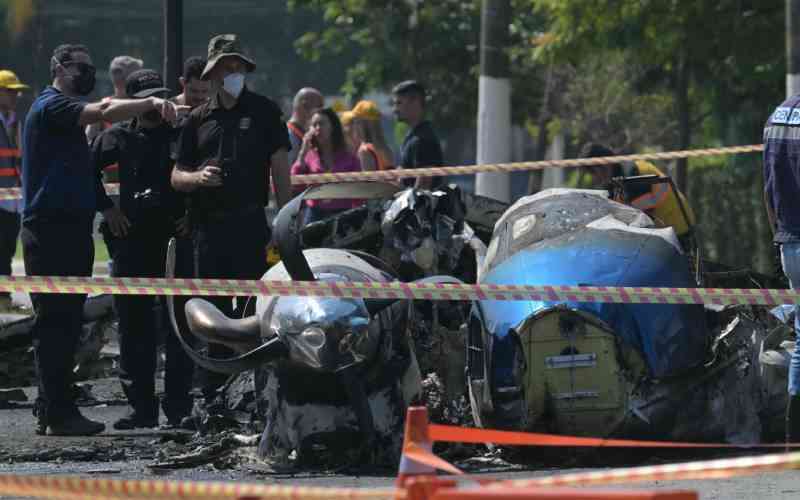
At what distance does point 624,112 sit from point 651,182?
18196 mm

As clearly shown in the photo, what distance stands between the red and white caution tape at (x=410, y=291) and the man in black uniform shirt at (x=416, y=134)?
5.02m

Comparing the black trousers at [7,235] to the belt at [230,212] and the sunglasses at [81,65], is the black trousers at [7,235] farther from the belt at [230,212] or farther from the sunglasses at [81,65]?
the belt at [230,212]

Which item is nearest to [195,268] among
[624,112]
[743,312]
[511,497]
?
[743,312]

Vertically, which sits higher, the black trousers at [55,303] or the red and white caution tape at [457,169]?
the red and white caution tape at [457,169]

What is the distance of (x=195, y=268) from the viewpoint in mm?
9500

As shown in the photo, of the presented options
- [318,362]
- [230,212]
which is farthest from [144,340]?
[318,362]

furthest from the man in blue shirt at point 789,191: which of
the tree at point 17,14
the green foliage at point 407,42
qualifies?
the tree at point 17,14

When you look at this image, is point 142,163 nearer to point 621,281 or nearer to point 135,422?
point 135,422

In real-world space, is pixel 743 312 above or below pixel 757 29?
below

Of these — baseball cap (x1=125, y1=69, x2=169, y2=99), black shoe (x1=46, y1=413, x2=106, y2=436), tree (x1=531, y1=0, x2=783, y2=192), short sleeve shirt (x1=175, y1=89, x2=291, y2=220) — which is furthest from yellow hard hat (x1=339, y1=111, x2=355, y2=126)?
black shoe (x1=46, y1=413, x2=106, y2=436)

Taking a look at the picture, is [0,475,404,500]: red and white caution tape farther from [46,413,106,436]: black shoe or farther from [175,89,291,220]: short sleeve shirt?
[175,89,291,220]: short sleeve shirt

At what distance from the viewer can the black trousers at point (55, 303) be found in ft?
30.3

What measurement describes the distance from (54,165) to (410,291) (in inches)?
98.5

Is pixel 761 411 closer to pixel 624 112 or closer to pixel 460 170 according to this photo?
pixel 460 170
